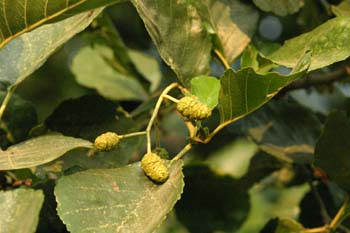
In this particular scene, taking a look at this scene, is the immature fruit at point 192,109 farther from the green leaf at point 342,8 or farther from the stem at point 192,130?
the green leaf at point 342,8

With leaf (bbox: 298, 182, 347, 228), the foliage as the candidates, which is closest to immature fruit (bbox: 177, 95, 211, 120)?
the foliage

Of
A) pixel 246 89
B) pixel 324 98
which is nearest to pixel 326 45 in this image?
pixel 246 89

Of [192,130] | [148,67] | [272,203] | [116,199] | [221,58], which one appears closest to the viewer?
[116,199]

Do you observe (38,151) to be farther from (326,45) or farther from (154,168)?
(326,45)

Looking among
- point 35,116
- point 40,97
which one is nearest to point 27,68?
point 35,116

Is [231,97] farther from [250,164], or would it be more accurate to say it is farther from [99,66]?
[99,66]
